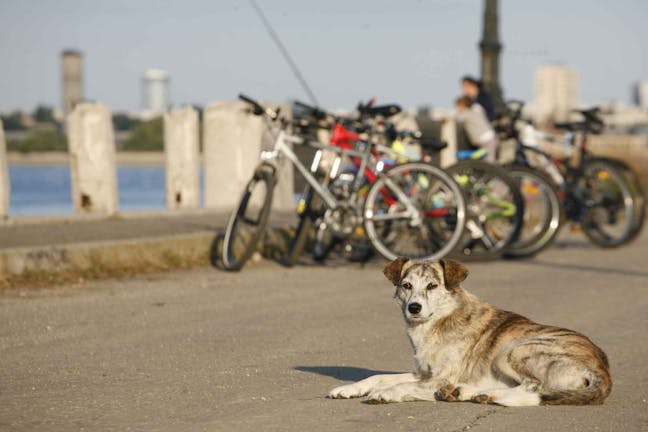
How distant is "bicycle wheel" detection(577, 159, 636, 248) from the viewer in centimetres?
1538

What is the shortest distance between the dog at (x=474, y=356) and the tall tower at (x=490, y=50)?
15.0m

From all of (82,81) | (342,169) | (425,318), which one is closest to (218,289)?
(342,169)

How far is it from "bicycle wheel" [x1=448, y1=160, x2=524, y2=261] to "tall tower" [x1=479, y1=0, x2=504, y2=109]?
802 centimetres

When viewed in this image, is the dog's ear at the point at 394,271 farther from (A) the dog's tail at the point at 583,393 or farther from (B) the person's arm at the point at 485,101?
(B) the person's arm at the point at 485,101

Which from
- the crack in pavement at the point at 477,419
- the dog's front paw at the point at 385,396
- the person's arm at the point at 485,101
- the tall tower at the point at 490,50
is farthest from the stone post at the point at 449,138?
the crack in pavement at the point at 477,419

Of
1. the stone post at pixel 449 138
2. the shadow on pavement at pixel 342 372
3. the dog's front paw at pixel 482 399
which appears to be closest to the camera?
the dog's front paw at pixel 482 399

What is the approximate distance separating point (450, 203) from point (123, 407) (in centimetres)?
689

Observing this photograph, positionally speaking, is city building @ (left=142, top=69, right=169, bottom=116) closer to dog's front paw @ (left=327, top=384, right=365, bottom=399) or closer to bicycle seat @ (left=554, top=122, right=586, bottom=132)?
bicycle seat @ (left=554, top=122, right=586, bottom=132)

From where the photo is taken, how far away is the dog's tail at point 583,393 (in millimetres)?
6469

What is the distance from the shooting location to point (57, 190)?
64.5 feet

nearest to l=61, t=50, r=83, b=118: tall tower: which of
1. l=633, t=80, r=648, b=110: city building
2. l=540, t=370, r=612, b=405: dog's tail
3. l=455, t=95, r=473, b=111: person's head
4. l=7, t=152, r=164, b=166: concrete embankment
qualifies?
l=7, t=152, r=164, b=166: concrete embankment

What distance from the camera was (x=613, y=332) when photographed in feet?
30.3

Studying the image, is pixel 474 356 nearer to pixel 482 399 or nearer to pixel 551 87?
pixel 482 399

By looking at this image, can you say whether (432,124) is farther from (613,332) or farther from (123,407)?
(123,407)
